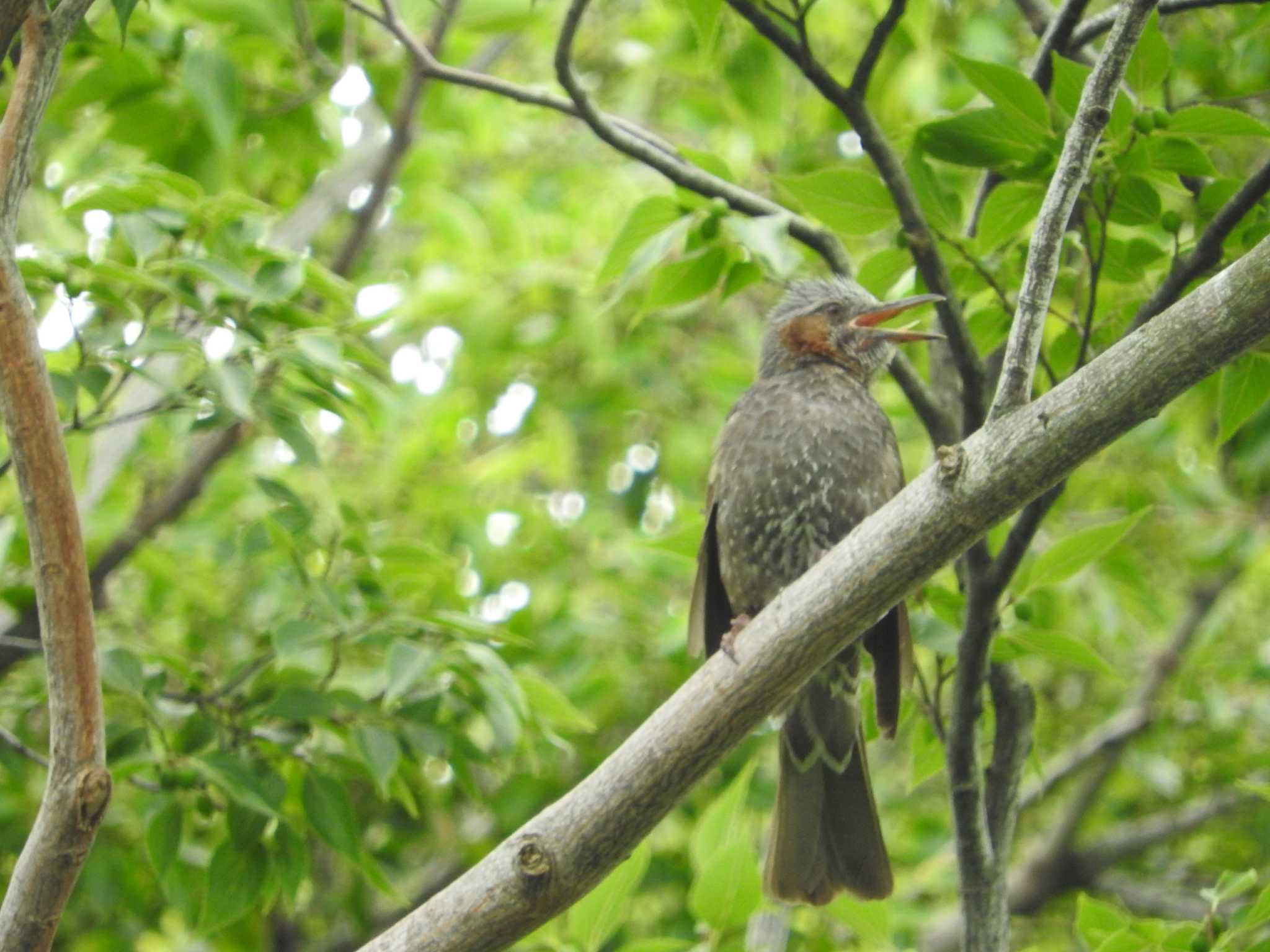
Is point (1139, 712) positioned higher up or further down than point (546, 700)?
higher up

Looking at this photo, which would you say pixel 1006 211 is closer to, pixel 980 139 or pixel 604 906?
pixel 980 139

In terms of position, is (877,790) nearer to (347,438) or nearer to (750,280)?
(347,438)

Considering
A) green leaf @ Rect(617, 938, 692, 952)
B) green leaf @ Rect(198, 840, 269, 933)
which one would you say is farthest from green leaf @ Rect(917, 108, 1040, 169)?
green leaf @ Rect(198, 840, 269, 933)

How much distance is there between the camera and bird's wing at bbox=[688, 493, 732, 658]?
137 inches

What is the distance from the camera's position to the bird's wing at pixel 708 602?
11.4 ft

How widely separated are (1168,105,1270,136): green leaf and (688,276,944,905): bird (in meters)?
0.96

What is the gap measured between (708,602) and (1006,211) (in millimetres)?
1489

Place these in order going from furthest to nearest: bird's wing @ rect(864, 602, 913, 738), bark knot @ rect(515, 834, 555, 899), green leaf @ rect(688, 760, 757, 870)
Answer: bird's wing @ rect(864, 602, 913, 738) → green leaf @ rect(688, 760, 757, 870) → bark knot @ rect(515, 834, 555, 899)

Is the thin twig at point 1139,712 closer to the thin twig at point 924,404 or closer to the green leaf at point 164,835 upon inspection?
the thin twig at point 924,404

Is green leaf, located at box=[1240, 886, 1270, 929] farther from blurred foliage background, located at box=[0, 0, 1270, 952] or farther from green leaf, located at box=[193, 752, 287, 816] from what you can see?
green leaf, located at box=[193, 752, 287, 816]

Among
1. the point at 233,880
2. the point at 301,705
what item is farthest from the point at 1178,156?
the point at 233,880

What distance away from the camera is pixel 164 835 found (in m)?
3.01

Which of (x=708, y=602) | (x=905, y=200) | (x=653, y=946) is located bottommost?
(x=653, y=946)

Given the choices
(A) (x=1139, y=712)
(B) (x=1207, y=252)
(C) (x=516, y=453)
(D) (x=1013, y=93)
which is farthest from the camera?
(C) (x=516, y=453)
